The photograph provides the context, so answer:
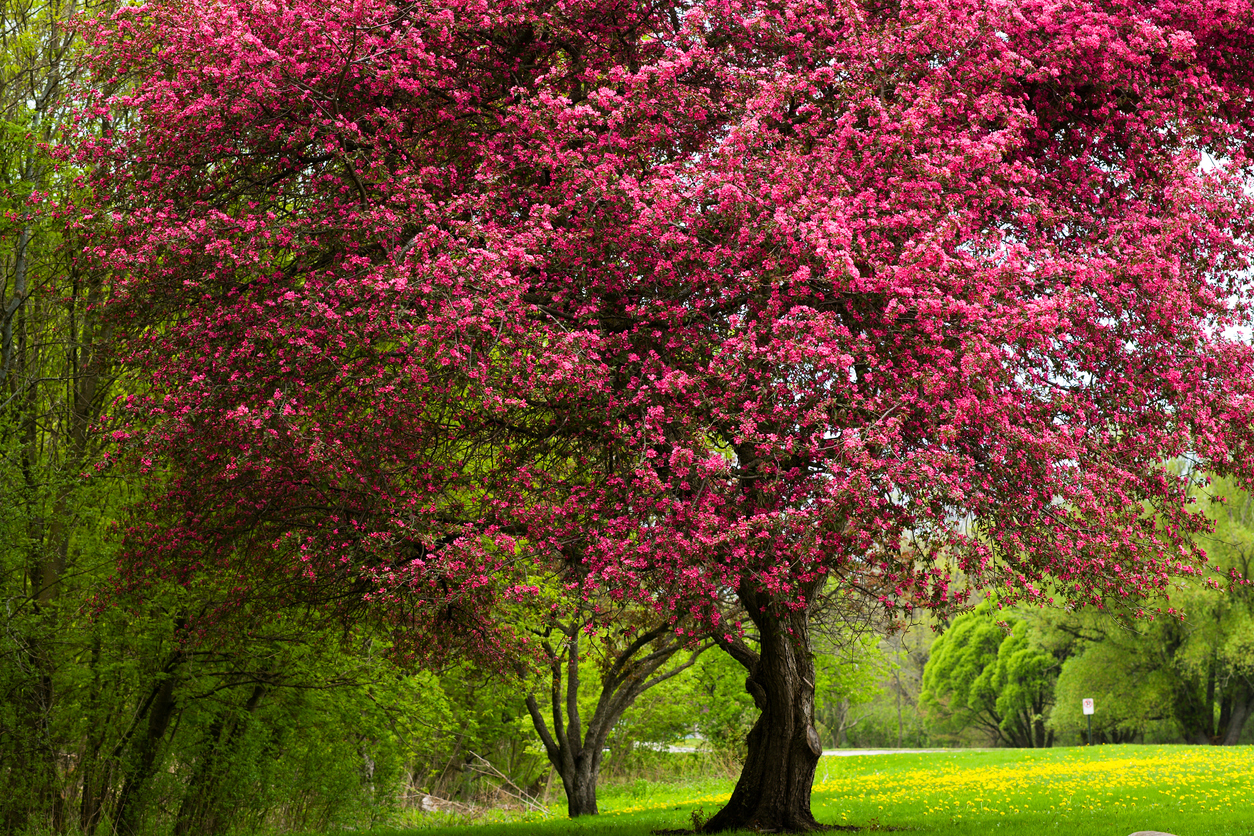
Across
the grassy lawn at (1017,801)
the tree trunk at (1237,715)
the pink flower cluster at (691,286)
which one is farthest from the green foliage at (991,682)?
the pink flower cluster at (691,286)

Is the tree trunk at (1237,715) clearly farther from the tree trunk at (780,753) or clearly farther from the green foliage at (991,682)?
the tree trunk at (780,753)

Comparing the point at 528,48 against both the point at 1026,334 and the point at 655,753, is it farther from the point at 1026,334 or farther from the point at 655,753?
the point at 655,753

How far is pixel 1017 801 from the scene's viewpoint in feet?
54.1

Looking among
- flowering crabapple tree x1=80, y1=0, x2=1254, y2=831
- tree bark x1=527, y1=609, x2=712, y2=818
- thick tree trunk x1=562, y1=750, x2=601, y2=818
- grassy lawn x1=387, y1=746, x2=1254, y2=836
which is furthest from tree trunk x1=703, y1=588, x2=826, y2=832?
thick tree trunk x1=562, y1=750, x2=601, y2=818

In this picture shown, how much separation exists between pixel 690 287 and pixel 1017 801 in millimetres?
11714

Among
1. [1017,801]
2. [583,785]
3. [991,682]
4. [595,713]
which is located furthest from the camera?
[991,682]

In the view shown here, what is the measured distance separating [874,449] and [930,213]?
90.4 inches

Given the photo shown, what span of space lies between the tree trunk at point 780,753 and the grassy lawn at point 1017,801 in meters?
1.31

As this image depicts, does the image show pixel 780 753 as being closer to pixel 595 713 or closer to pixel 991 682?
pixel 595 713

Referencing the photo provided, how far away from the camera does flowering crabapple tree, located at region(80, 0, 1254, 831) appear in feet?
29.0

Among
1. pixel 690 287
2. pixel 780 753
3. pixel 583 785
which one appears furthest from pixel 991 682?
pixel 690 287

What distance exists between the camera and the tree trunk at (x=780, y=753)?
1238cm

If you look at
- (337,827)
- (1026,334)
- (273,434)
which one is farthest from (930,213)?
(337,827)

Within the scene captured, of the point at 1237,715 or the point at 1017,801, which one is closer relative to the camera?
the point at 1017,801
